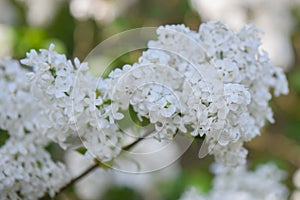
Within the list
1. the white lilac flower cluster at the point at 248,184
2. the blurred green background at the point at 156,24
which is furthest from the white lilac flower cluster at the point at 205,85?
the blurred green background at the point at 156,24

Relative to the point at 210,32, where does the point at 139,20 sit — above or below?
above

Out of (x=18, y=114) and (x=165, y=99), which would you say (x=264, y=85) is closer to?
(x=165, y=99)

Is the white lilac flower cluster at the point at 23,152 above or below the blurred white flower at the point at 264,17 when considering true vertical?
below

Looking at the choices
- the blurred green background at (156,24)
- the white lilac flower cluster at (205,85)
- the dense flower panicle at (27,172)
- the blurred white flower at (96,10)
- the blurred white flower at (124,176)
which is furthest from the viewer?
the blurred white flower at (96,10)

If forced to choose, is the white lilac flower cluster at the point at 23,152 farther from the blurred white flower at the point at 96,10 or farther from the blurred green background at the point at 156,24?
the blurred white flower at the point at 96,10

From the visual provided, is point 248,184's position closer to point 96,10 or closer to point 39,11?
point 96,10

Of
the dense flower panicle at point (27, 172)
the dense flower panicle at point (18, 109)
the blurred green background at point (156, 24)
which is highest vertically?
the blurred green background at point (156, 24)

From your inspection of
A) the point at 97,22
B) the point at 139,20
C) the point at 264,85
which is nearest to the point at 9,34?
the point at 97,22
